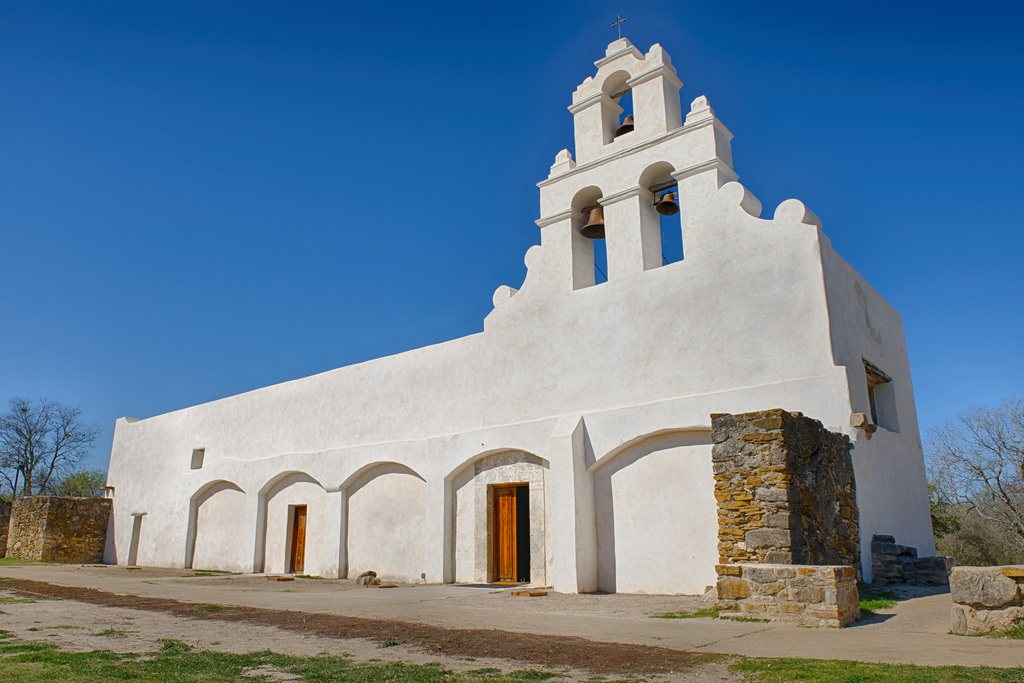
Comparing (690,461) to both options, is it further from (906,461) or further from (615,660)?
(615,660)

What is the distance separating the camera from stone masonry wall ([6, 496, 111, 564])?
22.6 meters

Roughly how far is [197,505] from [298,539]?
197 inches

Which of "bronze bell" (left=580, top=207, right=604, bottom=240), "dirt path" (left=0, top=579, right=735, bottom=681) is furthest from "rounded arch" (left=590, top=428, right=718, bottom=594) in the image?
"dirt path" (left=0, top=579, right=735, bottom=681)

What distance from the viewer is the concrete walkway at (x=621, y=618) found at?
5.52m

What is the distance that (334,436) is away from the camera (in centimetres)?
1775

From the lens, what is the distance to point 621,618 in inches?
329

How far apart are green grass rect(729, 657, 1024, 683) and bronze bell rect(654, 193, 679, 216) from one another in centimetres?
981

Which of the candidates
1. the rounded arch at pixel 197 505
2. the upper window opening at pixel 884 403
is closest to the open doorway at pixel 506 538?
the upper window opening at pixel 884 403

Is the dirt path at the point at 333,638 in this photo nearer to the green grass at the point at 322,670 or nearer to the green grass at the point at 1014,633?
the green grass at the point at 322,670

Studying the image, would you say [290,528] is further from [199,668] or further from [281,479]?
[199,668]

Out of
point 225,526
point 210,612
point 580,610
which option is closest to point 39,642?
point 210,612

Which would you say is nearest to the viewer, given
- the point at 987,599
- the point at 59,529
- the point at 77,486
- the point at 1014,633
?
the point at 1014,633

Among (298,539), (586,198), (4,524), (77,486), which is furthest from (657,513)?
(77,486)

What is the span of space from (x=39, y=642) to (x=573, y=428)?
27.6ft
